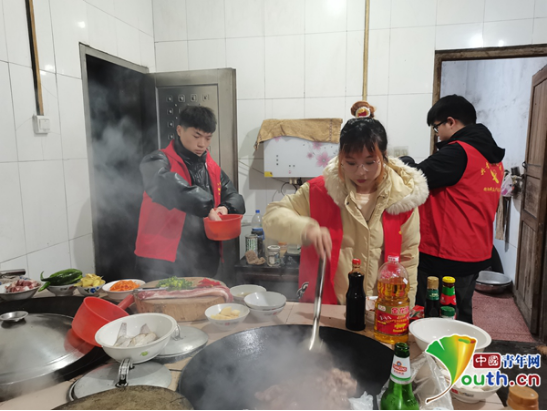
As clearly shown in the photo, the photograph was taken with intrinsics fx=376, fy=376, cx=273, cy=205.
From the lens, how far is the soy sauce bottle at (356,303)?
125 cm

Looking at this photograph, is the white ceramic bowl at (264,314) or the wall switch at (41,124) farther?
Result: the wall switch at (41,124)

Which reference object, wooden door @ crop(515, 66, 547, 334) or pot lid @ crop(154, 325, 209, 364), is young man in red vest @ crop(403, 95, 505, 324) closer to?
wooden door @ crop(515, 66, 547, 334)

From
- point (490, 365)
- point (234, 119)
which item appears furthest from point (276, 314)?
point (234, 119)

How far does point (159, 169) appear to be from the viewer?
8.39 feet

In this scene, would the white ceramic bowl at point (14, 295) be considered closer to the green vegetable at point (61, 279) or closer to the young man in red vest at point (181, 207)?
the green vegetable at point (61, 279)

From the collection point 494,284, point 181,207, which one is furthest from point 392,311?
point 494,284

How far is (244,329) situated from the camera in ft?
4.23

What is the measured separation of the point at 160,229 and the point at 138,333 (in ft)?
5.06

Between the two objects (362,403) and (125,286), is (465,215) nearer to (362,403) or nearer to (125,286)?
(362,403)

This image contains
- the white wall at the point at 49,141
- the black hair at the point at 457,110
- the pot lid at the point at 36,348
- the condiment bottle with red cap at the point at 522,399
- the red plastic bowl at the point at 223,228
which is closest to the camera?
the condiment bottle with red cap at the point at 522,399

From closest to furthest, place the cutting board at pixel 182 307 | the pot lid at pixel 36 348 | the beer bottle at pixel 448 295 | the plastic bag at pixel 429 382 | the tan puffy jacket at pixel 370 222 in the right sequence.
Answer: the plastic bag at pixel 429 382 → the pot lid at pixel 36 348 → the beer bottle at pixel 448 295 → the cutting board at pixel 182 307 → the tan puffy jacket at pixel 370 222

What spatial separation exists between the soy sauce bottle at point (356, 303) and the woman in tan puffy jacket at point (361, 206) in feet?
0.86

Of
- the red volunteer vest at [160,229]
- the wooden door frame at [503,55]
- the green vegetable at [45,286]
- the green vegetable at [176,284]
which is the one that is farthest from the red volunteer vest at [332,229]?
the wooden door frame at [503,55]

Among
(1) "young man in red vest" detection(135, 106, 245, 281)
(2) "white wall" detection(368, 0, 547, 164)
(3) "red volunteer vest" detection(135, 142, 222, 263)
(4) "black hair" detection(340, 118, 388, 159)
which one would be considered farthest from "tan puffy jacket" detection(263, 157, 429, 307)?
(2) "white wall" detection(368, 0, 547, 164)
